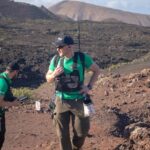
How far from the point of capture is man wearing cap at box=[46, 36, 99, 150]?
7461 millimetres

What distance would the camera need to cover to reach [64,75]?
295 inches

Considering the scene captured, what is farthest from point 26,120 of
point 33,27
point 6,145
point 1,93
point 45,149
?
point 33,27

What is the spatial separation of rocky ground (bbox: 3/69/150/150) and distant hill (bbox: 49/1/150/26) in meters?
72.8

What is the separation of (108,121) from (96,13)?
262 feet

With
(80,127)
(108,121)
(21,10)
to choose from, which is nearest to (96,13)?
(21,10)

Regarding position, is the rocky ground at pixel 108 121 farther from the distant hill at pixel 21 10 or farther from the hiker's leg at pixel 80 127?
the distant hill at pixel 21 10

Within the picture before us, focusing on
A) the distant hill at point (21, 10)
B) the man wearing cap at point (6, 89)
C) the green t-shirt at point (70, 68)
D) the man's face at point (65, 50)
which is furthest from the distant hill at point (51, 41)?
the distant hill at point (21, 10)

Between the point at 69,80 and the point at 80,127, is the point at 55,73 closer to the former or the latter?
the point at 69,80

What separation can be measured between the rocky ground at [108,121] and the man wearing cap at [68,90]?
1298 millimetres

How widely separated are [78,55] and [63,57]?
21cm

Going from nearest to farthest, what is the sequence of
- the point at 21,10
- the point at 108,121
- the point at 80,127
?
the point at 80,127 → the point at 108,121 → the point at 21,10

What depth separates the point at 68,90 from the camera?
7531 millimetres

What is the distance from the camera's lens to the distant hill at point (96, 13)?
88.0m

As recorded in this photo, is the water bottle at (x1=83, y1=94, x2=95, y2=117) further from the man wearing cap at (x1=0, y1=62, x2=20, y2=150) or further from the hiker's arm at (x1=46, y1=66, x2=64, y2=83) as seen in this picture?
the man wearing cap at (x1=0, y1=62, x2=20, y2=150)
